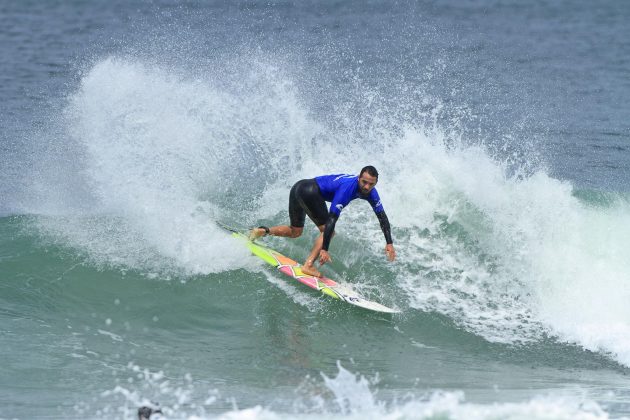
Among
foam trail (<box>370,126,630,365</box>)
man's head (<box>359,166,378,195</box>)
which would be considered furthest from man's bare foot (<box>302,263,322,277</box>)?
man's head (<box>359,166,378,195</box>)

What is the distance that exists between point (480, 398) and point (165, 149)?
24.2 ft

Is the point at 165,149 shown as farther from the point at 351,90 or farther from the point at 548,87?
the point at 548,87

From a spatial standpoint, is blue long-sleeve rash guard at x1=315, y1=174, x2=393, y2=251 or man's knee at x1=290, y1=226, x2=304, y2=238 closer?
blue long-sleeve rash guard at x1=315, y1=174, x2=393, y2=251

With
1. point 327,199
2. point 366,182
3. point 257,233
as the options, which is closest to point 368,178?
point 366,182

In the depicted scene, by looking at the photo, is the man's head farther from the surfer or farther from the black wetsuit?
the black wetsuit

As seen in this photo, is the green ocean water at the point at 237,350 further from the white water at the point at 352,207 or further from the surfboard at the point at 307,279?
the white water at the point at 352,207

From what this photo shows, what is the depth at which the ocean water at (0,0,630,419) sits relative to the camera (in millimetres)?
8180

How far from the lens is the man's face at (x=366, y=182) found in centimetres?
991

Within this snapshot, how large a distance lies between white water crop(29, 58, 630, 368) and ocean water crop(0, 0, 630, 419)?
0.12 feet

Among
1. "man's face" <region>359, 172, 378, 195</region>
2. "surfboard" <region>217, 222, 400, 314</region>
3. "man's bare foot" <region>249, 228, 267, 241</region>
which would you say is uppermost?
Answer: "man's face" <region>359, 172, 378, 195</region>

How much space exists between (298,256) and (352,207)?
1.42m

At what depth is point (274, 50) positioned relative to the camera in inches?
1063

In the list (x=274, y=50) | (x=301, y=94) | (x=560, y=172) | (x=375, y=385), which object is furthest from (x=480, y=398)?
(x=274, y=50)

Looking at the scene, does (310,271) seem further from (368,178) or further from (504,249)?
(504,249)
